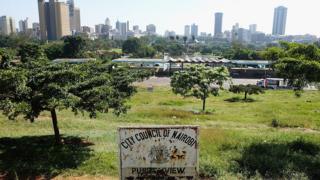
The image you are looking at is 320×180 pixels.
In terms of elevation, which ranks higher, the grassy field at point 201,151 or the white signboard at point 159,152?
the white signboard at point 159,152

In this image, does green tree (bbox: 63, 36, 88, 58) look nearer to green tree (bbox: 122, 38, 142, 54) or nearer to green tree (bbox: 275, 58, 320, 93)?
green tree (bbox: 122, 38, 142, 54)

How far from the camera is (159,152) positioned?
22.5ft

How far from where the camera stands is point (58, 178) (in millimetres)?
11062

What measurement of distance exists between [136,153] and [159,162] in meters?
0.51

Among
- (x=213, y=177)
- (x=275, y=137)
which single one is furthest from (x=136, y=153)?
(x=275, y=137)

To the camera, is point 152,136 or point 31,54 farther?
point 31,54

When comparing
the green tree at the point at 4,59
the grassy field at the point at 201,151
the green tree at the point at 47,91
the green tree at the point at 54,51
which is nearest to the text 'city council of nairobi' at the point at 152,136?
the grassy field at the point at 201,151

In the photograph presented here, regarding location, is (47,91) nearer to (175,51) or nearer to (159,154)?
(159,154)

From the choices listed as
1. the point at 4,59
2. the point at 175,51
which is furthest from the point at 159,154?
the point at 175,51

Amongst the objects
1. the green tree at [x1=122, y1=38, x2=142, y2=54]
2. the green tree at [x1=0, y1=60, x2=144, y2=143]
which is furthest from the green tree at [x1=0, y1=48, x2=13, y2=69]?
the green tree at [x1=122, y1=38, x2=142, y2=54]

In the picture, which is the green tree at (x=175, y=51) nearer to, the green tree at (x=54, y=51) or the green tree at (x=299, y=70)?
the green tree at (x=54, y=51)

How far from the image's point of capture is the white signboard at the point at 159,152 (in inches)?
266

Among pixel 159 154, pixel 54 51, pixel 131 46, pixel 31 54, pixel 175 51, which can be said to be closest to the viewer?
pixel 159 154

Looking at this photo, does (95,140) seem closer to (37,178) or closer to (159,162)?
(37,178)
